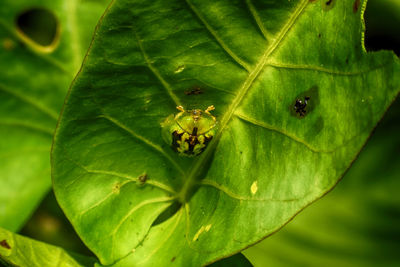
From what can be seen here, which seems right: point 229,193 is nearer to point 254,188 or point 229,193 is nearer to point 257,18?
point 254,188

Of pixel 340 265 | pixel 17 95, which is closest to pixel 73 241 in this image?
pixel 17 95

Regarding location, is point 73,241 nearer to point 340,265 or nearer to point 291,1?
point 340,265

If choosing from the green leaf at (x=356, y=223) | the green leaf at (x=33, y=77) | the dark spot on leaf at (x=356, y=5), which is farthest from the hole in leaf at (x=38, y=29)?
the green leaf at (x=356, y=223)

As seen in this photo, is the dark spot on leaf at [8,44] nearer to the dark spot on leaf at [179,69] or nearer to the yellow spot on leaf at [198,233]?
the dark spot on leaf at [179,69]

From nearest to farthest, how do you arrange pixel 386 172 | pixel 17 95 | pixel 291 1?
1. pixel 291 1
2. pixel 17 95
3. pixel 386 172

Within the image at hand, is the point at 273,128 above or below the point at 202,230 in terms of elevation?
above

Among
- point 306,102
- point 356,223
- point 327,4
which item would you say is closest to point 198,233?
point 306,102
